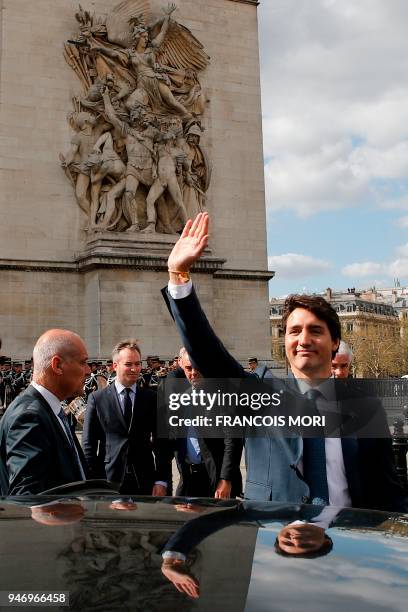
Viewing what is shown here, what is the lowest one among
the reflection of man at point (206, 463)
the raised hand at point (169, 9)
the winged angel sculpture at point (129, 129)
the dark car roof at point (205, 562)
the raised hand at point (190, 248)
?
the reflection of man at point (206, 463)

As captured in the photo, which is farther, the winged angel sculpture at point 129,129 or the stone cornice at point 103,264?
the winged angel sculpture at point 129,129

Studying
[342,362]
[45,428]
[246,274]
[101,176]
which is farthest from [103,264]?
[45,428]

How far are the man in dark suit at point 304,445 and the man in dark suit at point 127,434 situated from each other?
2938 millimetres

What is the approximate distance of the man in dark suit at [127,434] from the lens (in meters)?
5.74

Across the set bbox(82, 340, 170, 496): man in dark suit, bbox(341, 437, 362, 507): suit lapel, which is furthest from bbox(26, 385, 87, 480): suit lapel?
bbox(82, 340, 170, 496): man in dark suit

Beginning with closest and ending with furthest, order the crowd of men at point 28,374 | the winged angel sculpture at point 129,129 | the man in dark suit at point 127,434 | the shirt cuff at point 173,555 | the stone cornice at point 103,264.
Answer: the shirt cuff at point 173,555, the man in dark suit at point 127,434, the crowd of men at point 28,374, the stone cornice at point 103,264, the winged angel sculpture at point 129,129

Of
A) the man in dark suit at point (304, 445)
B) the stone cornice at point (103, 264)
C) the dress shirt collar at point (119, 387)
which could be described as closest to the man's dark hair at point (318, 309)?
the man in dark suit at point (304, 445)

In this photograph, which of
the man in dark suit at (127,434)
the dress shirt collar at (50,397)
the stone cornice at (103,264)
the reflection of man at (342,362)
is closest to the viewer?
the dress shirt collar at (50,397)

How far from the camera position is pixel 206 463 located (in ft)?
17.6

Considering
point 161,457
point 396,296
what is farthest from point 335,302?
point 161,457

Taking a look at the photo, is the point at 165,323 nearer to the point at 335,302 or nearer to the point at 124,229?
the point at 124,229

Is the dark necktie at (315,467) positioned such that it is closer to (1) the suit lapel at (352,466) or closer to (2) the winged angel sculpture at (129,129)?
(1) the suit lapel at (352,466)

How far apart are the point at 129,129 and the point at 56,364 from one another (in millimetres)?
14065

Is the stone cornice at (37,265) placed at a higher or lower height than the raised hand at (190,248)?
higher
